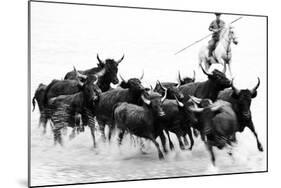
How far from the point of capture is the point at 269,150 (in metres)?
5.07

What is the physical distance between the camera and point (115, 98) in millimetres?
4445

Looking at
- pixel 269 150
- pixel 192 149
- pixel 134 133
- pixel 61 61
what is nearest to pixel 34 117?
pixel 61 61

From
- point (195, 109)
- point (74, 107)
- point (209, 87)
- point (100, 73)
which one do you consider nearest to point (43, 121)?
point (74, 107)

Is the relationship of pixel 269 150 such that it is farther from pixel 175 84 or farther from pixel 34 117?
pixel 34 117

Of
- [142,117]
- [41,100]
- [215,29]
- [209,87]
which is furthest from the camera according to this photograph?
[215,29]

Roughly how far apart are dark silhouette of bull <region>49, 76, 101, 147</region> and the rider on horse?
121cm

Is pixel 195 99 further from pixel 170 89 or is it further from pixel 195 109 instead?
pixel 170 89

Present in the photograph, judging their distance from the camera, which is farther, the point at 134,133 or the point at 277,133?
the point at 277,133

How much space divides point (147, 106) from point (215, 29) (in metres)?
1.05

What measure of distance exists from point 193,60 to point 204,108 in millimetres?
466

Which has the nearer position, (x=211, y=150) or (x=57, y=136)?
(x=57, y=136)

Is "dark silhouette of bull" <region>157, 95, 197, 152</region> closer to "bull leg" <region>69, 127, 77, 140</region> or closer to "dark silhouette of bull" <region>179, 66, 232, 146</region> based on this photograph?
"dark silhouette of bull" <region>179, 66, 232, 146</region>

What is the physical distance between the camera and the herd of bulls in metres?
4.32

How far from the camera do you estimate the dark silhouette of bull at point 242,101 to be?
4789mm
